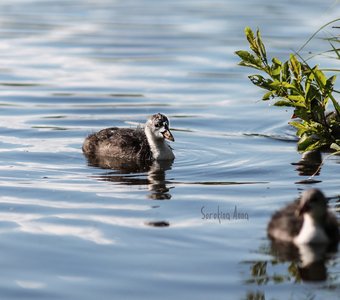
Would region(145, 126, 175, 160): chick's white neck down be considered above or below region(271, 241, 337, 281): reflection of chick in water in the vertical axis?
above

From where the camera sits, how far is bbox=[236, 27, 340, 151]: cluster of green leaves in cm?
1078

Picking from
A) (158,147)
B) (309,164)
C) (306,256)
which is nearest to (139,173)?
(158,147)

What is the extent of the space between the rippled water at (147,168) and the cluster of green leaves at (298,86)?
0.73 m

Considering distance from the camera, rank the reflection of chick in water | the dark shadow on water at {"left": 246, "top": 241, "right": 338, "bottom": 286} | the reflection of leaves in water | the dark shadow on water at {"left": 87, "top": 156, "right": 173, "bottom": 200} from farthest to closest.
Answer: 1. the reflection of leaves in water
2. the dark shadow on water at {"left": 87, "top": 156, "right": 173, "bottom": 200}
3. the reflection of chick in water
4. the dark shadow on water at {"left": 246, "top": 241, "right": 338, "bottom": 286}

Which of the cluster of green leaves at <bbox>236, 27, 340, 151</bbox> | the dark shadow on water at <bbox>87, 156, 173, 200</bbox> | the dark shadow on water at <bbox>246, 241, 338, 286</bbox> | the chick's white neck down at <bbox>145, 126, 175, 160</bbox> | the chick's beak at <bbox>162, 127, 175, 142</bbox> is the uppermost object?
the cluster of green leaves at <bbox>236, 27, 340, 151</bbox>

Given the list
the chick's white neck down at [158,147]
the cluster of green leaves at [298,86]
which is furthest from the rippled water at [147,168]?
the cluster of green leaves at [298,86]

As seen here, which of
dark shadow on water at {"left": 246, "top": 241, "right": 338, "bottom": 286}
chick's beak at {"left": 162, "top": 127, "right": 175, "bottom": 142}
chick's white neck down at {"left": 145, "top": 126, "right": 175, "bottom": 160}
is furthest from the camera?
chick's beak at {"left": 162, "top": 127, "right": 175, "bottom": 142}

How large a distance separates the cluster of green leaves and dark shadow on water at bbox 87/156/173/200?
1.62 meters

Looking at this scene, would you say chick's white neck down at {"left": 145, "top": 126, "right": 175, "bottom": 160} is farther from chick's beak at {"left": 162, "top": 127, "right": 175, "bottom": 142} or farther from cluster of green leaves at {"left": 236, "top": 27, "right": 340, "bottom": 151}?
cluster of green leaves at {"left": 236, "top": 27, "right": 340, "bottom": 151}

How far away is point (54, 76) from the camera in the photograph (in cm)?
1925

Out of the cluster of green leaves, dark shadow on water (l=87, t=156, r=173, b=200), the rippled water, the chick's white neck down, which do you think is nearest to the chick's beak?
the chick's white neck down

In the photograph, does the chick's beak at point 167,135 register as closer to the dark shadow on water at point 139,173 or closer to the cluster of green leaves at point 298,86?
the dark shadow on water at point 139,173

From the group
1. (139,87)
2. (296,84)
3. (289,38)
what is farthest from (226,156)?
(289,38)

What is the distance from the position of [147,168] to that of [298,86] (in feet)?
10.4
